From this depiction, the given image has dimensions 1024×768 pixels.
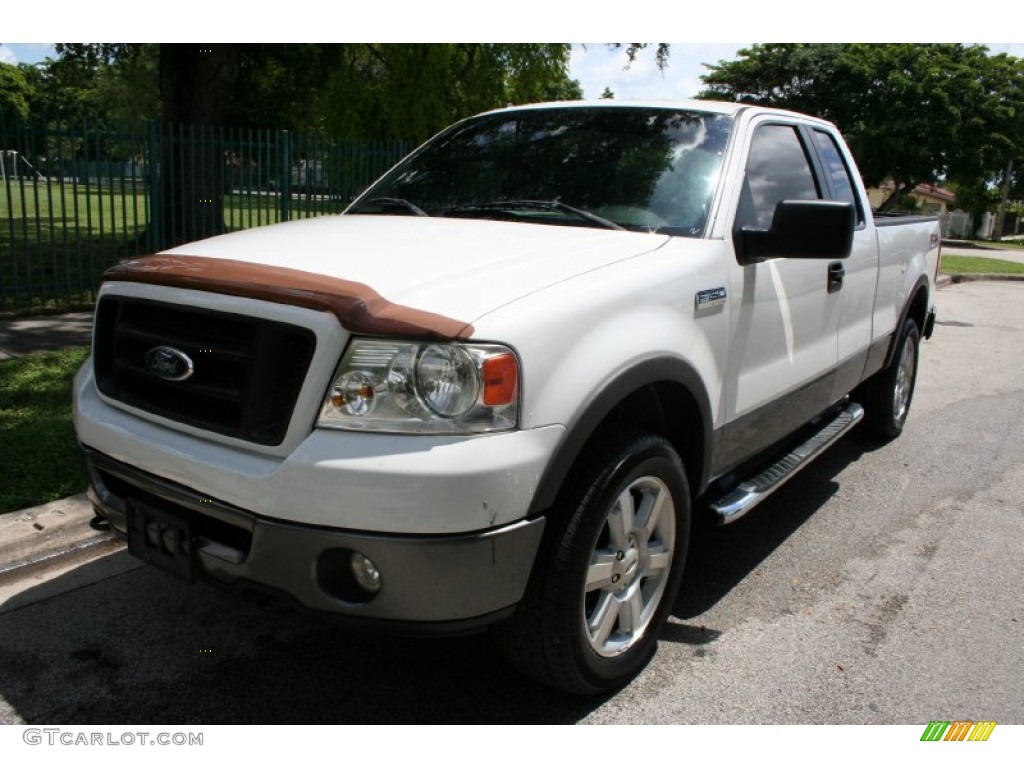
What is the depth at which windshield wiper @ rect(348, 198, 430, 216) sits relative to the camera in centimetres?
362

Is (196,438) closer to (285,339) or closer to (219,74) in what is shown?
(285,339)

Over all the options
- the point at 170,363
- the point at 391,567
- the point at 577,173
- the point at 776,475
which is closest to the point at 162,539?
the point at 170,363

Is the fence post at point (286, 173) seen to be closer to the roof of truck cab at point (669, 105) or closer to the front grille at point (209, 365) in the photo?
the roof of truck cab at point (669, 105)

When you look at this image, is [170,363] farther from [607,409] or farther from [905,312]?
[905,312]

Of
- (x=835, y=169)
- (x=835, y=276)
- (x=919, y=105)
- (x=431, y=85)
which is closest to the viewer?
(x=835, y=276)

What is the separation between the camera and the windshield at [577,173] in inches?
131

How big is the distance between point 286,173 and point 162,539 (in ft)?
34.7

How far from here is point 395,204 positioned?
3.72 meters

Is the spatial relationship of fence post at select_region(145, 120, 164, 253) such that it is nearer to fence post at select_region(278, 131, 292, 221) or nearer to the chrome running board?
fence post at select_region(278, 131, 292, 221)

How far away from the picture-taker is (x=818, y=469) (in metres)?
5.43

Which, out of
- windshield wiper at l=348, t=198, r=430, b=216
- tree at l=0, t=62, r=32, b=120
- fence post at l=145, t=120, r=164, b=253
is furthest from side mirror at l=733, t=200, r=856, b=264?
tree at l=0, t=62, r=32, b=120

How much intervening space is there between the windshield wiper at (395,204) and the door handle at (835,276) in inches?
72.9

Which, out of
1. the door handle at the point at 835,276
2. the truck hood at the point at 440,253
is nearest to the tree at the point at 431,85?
the door handle at the point at 835,276

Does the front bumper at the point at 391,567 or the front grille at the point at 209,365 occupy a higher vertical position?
the front grille at the point at 209,365
